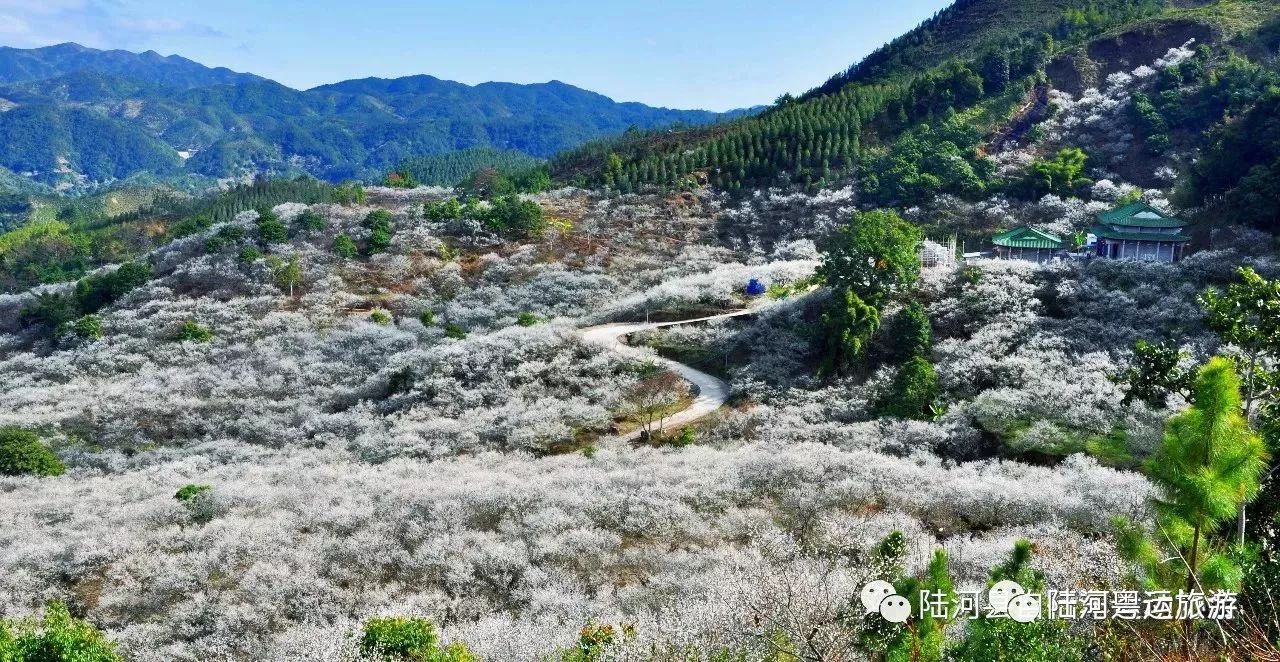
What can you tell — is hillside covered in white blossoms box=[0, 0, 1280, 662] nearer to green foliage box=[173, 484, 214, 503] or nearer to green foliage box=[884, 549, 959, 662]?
green foliage box=[884, 549, 959, 662]

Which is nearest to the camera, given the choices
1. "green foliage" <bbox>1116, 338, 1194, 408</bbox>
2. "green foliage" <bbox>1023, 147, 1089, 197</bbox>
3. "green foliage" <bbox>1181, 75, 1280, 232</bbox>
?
"green foliage" <bbox>1116, 338, 1194, 408</bbox>

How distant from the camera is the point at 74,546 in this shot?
2803 cm

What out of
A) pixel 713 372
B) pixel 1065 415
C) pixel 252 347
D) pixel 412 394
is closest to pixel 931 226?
pixel 713 372

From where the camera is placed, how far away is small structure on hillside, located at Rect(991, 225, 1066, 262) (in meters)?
60.1

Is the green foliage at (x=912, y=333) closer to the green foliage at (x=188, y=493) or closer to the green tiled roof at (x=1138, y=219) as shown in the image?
the green tiled roof at (x=1138, y=219)

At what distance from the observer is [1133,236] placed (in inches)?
2173

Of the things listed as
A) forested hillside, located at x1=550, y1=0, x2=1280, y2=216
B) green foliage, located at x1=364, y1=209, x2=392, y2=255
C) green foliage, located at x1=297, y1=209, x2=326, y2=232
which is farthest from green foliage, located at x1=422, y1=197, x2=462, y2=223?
forested hillside, located at x1=550, y1=0, x2=1280, y2=216

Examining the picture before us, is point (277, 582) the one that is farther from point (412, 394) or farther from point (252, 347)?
point (252, 347)

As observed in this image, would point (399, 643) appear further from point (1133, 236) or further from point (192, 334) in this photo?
point (1133, 236)

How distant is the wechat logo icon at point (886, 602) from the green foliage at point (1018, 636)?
1432 millimetres

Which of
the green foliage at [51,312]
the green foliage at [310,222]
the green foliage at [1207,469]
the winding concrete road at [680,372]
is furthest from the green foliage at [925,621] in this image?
the green foliage at [310,222]

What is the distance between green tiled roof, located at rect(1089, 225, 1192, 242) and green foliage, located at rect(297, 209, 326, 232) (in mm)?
72872

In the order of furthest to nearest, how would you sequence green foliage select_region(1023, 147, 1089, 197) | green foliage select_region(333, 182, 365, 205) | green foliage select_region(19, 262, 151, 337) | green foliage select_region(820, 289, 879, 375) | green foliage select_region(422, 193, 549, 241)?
1. green foliage select_region(333, 182, 365, 205)
2. green foliage select_region(422, 193, 549, 241)
3. green foliage select_region(1023, 147, 1089, 197)
4. green foliage select_region(19, 262, 151, 337)
5. green foliage select_region(820, 289, 879, 375)

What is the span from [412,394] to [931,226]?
54463 millimetres
